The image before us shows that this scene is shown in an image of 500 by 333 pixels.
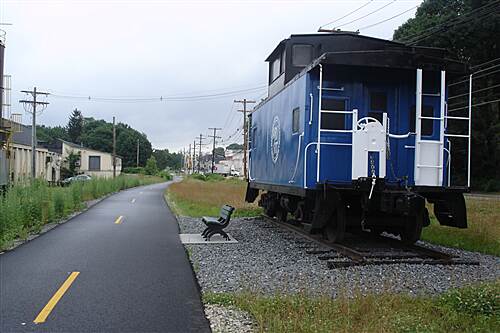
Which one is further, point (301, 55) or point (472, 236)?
point (301, 55)

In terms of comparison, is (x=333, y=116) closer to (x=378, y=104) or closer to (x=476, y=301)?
(x=378, y=104)

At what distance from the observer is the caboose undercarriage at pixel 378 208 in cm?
950

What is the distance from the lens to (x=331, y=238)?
11.1m

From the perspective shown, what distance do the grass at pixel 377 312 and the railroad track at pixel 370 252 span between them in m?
2.52

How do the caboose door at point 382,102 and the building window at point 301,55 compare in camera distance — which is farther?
the building window at point 301,55

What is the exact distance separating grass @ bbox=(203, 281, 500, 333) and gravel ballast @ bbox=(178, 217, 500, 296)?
2.08 ft

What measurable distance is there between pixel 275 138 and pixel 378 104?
11.3ft

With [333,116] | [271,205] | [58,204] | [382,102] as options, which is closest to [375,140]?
[333,116]

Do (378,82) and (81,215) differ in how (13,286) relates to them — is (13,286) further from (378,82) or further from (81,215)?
(81,215)

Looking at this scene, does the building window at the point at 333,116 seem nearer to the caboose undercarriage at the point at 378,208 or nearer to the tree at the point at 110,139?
the caboose undercarriage at the point at 378,208

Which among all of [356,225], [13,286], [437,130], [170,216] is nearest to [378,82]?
[437,130]

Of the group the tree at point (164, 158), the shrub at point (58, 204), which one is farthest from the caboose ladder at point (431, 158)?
the tree at point (164, 158)

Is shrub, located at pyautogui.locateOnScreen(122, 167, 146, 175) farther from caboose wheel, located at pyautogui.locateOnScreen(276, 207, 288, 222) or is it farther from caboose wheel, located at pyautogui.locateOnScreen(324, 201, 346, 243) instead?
caboose wheel, located at pyautogui.locateOnScreen(324, 201, 346, 243)

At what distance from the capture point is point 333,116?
33.9ft
